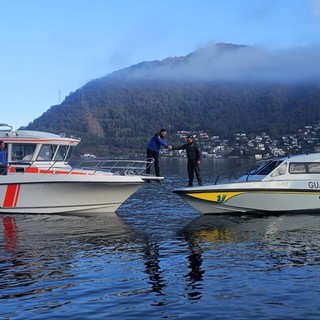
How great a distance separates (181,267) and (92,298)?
9.14 feet

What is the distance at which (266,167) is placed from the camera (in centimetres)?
2098

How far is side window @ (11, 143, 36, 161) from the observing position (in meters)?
21.4

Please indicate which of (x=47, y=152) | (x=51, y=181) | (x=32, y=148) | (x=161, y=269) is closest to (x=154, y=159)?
(x=51, y=181)

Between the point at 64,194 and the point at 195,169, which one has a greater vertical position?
the point at 195,169

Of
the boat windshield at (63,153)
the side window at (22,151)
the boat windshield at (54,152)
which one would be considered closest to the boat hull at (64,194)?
the side window at (22,151)

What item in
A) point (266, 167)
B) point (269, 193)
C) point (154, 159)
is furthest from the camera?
point (266, 167)

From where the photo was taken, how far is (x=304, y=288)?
32.6 ft

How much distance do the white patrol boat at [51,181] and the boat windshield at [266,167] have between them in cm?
404

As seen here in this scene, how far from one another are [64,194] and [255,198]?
7444 mm

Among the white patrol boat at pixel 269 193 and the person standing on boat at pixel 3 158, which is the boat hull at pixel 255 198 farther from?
the person standing on boat at pixel 3 158

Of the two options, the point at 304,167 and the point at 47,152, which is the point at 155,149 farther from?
the point at 304,167

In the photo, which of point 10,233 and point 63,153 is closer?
point 10,233

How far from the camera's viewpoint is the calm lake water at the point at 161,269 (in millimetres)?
8930

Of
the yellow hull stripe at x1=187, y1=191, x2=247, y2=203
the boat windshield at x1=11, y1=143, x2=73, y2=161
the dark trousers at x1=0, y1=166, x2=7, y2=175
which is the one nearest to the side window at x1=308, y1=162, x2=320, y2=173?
the yellow hull stripe at x1=187, y1=191, x2=247, y2=203
